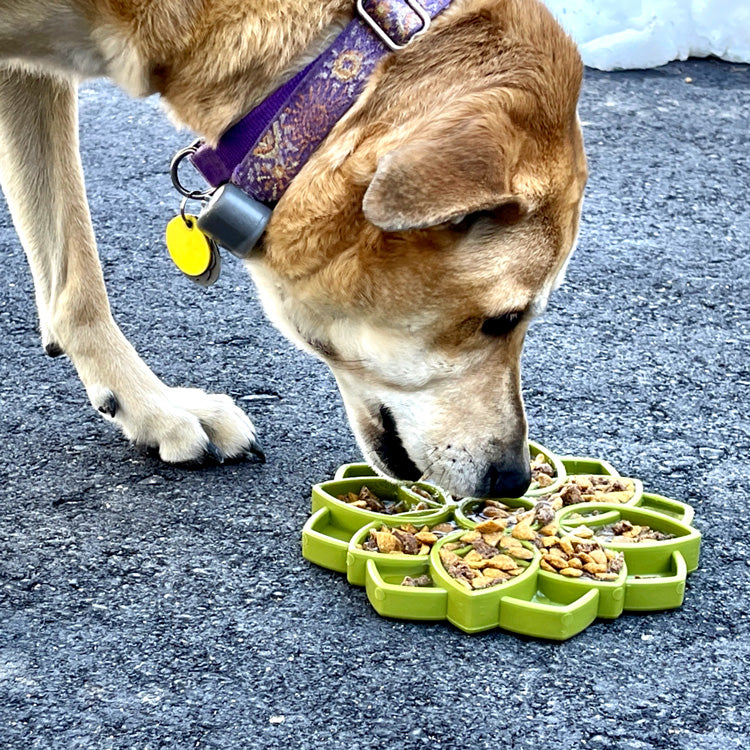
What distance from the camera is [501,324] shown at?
259cm

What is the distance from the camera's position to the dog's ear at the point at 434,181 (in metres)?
2.20

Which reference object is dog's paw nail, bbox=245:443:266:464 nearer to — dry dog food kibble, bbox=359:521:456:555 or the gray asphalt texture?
the gray asphalt texture

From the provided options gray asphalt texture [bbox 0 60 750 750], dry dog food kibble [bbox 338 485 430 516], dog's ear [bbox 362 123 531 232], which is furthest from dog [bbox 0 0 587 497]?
gray asphalt texture [bbox 0 60 750 750]

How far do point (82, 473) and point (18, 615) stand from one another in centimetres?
63

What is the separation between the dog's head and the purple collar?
0.03 meters

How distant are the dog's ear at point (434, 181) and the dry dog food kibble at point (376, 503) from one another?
870 millimetres

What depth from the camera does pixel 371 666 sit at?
244 centimetres

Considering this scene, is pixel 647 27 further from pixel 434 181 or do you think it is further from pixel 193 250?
pixel 434 181

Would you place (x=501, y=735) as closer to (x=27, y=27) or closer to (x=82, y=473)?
(x=82, y=473)

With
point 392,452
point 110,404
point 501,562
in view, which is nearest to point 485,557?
point 501,562

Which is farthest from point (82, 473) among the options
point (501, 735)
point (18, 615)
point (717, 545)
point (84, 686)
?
point (717, 545)

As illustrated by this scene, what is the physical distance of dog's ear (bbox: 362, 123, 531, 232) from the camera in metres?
2.20

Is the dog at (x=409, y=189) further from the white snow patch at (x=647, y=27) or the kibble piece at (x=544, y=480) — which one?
the white snow patch at (x=647, y=27)

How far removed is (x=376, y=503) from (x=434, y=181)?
100cm
